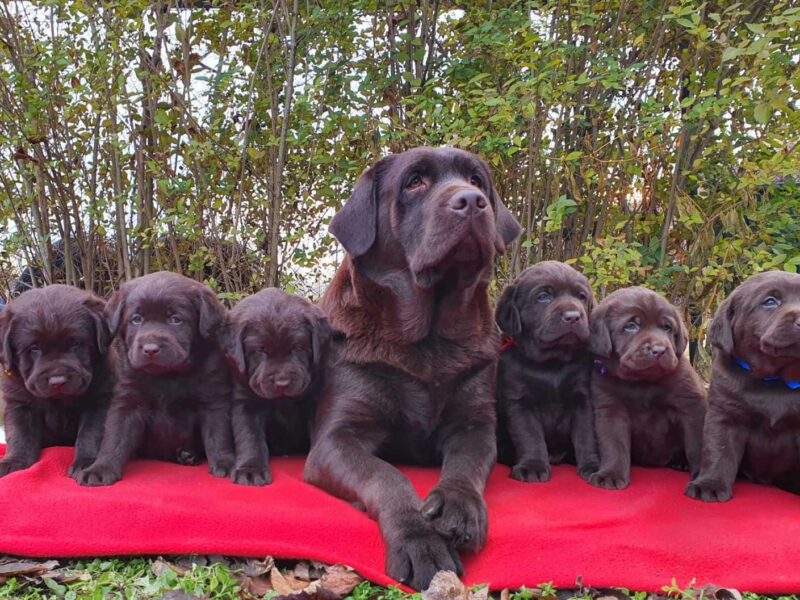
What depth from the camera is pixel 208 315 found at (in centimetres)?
377

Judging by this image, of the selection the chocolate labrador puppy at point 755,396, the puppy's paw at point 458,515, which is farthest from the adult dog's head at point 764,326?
the puppy's paw at point 458,515

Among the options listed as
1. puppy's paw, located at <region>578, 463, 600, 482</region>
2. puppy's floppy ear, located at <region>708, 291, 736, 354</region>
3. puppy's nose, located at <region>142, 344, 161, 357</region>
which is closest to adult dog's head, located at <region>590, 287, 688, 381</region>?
puppy's floppy ear, located at <region>708, 291, 736, 354</region>

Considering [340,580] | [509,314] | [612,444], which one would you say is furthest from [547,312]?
[340,580]

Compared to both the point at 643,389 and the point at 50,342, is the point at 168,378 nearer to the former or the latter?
the point at 50,342

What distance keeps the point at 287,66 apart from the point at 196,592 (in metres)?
4.60

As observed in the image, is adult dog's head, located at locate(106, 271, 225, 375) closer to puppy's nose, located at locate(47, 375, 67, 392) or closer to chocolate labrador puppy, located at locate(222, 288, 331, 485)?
chocolate labrador puppy, located at locate(222, 288, 331, 485)

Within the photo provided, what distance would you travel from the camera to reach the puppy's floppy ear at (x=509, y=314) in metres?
4.06

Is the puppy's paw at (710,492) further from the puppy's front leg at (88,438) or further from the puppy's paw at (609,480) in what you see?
the puppy's front leg at (88,438)

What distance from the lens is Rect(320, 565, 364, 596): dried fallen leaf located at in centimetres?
253

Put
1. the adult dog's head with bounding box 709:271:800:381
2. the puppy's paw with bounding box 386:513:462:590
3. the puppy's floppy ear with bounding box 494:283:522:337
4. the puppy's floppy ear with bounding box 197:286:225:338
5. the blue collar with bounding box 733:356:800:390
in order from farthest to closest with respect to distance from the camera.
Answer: the puppy's floppy ear with bounding box 494:283:522:337, the puppy's floppy ear with bounding box 197:286:225:338, the blue collar with bounding box 733:356:800:390, the adult dog's head with bounding box 709:271:800:381, the puppy's paw with bounding box 386:513:462:590

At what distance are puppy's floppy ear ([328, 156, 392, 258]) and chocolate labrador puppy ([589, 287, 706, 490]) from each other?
49.8 inches

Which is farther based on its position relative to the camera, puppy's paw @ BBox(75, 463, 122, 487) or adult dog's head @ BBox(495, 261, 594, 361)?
adult dog's head @ BBox(495, 261, 594, 361)

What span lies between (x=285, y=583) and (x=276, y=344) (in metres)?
1.29

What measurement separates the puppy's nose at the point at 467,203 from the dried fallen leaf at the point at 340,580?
5.01 ft
